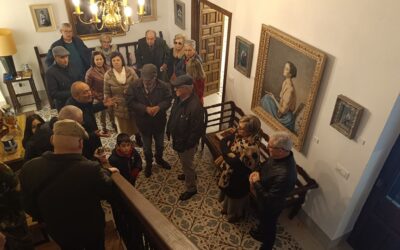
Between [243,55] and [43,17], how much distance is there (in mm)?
4338

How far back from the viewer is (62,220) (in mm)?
2146

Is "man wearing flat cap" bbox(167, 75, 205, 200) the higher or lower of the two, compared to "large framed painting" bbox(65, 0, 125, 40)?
lower

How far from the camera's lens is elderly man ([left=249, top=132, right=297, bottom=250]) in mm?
3279

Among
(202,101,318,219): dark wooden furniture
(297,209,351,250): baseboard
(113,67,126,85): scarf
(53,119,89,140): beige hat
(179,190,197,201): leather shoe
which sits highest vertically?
(53,119,89,140): beige hat

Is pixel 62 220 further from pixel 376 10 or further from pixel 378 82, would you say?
pixel 376 10

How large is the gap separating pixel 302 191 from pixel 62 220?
3.01 meters

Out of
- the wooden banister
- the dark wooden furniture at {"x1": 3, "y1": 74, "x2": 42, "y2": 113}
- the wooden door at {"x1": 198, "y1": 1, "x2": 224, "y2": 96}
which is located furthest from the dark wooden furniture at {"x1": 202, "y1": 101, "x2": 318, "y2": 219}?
the dark wooden furniture at {"x1": 3, "y1": 74, "x2": 42, "y2": 113}

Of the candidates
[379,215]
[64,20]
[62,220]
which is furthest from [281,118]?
[64,20]

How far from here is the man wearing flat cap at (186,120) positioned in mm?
3953

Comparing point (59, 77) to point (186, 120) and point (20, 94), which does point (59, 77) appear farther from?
point (20, 94)

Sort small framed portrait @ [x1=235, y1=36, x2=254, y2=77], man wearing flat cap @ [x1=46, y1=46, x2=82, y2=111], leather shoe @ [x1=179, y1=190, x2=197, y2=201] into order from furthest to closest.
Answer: small framed portrait @ [x1=235, y1=36, x2=254, y2=77], leather shoe @ [x1=179, y1=190, x2=197, y2=201], man wearing flat cap @ [x1=46, y1=46, x2=82, y2=111]

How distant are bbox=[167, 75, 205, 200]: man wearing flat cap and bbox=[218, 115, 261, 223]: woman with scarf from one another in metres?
0.44

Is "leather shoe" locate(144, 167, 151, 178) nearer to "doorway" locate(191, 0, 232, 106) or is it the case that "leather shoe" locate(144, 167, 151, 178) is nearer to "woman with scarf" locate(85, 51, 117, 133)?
"woman with scarf" locate(85, 51, 117, 133)

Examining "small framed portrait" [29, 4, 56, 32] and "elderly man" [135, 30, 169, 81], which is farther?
"small framed portrait" [29, 4, 56, 32]
